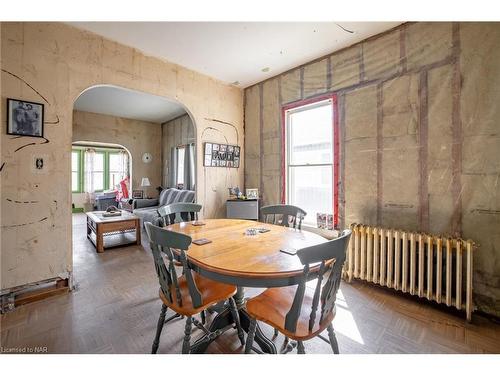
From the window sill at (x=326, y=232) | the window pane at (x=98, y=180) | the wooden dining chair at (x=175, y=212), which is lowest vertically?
the window sill at (x=326, y=232)

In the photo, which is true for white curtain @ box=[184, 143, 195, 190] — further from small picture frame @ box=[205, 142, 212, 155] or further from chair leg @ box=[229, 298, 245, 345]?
chair leg @ box=[229, 298, 245, 345]

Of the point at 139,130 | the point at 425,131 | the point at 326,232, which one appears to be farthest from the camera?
the point at 139,130

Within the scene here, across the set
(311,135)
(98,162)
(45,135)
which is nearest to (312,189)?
(311,135)

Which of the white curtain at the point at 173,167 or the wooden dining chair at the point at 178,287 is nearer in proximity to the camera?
the wooden dining chair at the point at 178,287

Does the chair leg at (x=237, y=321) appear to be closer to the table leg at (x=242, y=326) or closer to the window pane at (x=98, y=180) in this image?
the table leg at (x=242, y=326)

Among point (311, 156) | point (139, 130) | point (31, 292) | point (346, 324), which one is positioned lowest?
point (346, 324)

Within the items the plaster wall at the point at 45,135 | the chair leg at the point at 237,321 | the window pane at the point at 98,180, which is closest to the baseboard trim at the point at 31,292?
the plaster wall at the point at 45,135

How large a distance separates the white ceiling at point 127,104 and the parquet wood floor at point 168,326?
11.9ft

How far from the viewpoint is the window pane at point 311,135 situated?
316 centimetres

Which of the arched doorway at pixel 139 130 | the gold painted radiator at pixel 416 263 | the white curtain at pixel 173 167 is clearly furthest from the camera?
the white curtain at pixel 173 167

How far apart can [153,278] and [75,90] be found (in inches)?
94.8

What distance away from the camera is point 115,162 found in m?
9.18

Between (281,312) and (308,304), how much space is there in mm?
248

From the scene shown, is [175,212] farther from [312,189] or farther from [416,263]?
[416,263]
